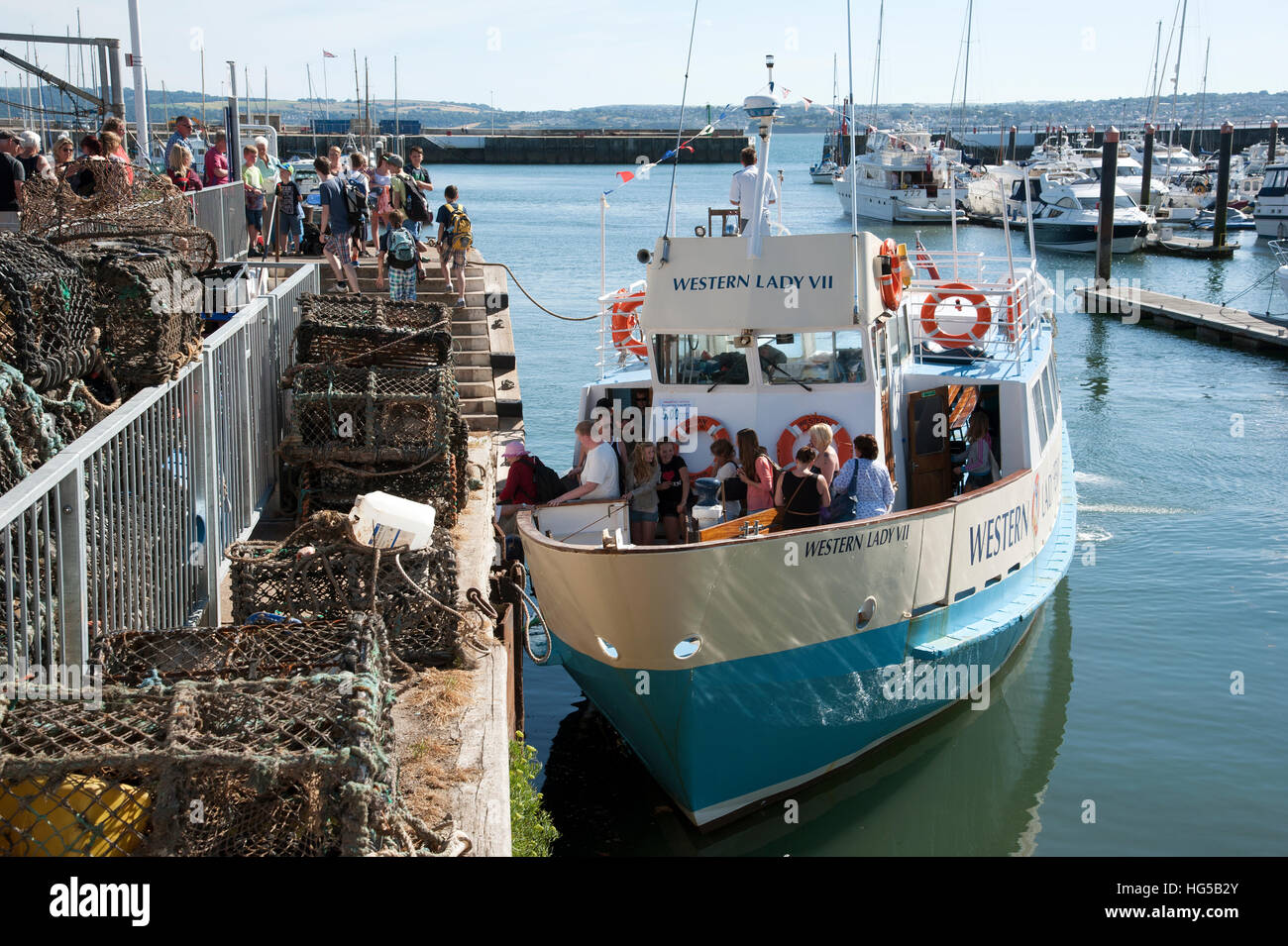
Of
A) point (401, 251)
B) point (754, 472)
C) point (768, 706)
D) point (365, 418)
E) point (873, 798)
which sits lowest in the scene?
point (873, 798)

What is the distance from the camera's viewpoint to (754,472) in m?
10.2

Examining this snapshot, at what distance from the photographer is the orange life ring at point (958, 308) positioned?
12539mm

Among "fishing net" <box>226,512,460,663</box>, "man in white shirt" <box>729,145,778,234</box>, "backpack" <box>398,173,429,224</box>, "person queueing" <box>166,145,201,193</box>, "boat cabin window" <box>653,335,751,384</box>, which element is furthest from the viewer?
"backpack" <box>398,173,429,224</box>

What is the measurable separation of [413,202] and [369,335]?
8.50m

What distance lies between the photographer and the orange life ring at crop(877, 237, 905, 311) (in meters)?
10.8

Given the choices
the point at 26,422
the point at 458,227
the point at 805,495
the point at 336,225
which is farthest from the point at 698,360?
the point at 458,227

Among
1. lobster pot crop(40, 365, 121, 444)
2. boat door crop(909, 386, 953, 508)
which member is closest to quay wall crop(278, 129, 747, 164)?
boat door crop(909, 386, 953, 508)

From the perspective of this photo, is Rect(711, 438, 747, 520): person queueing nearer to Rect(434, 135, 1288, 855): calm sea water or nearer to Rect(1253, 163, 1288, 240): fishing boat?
Rect(434, 135, 1288, 855): calm sea water

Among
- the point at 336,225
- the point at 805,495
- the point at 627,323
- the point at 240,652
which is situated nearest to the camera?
the point at 240,652

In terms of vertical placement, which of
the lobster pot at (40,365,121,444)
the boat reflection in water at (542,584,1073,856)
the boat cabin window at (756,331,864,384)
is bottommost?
the boat reflection in water at (542,584,1073,856)

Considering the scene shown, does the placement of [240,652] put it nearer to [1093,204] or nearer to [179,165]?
[179,165]

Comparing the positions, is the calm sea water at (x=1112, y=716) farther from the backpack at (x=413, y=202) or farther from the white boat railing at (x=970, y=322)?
the backpack at (x=413, y=202)
